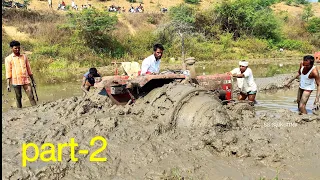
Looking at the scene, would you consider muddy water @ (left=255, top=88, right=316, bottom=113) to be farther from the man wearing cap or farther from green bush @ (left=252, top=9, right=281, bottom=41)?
green bush @ (left=252, top=9, right=281, bottom=41)

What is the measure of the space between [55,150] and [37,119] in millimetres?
1769

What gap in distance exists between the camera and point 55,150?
4.51 metres

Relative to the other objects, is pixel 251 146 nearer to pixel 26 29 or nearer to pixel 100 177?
pixel 100 177

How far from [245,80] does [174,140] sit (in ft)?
11.0

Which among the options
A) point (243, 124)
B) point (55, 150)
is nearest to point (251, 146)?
point (243, 124)

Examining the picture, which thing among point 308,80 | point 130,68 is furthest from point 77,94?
point 308,80

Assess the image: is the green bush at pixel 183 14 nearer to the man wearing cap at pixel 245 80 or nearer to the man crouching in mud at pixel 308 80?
the man wearing cap at pixel 245 80

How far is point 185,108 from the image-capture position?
5324mm

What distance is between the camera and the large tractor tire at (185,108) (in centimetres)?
517

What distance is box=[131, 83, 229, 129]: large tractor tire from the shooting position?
17.0ft

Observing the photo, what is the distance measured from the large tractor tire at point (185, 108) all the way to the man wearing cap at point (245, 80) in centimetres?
195

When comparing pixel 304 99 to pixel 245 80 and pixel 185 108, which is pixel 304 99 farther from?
pixel 185 108

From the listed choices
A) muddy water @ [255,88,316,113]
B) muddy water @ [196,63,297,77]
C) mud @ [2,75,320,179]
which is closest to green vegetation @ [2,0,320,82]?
muddy water @ [196,63,297,77]

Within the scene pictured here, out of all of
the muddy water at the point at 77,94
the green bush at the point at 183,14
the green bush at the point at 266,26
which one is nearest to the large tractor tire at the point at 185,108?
the muddy water at the point at 77,94
